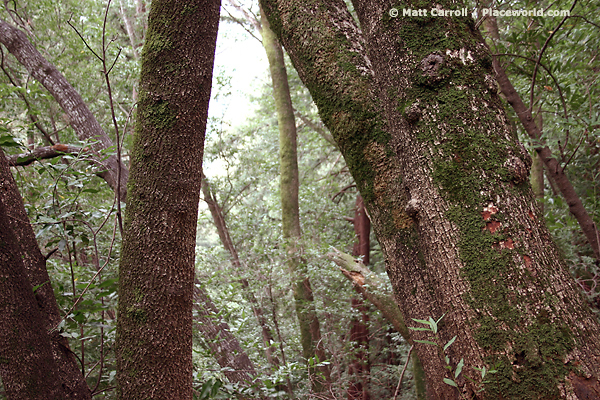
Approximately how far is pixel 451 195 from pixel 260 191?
861cm

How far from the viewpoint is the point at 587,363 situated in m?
1.18

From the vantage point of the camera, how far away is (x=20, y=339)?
162 cm

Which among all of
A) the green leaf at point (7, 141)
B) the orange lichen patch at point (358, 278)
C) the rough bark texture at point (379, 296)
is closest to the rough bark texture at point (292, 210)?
the rough bark texture at point (379, 296)

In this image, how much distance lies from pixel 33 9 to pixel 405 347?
7.76 metres

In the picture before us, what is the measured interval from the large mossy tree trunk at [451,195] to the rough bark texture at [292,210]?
11.2 ft

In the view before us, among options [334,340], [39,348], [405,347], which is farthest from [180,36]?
[405,347]

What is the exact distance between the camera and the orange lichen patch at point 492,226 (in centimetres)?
133

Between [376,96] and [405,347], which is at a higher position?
[376,96]

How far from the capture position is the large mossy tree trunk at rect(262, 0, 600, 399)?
122cm

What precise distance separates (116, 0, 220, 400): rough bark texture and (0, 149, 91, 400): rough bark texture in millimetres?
392

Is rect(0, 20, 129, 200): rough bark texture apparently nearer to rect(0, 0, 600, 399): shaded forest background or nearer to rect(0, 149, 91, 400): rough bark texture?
rect(0, 0, 600, 399): shaded forest background

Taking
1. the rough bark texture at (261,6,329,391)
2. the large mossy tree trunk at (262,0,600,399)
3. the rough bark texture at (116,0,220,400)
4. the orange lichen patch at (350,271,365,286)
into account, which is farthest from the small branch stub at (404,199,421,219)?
the rough bark texture at (261,6,329,391)

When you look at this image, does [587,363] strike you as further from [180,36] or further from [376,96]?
[180,36]

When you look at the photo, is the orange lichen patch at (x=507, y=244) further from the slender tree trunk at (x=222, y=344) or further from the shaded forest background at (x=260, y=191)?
the slender tree trunk at (x=222, y=344)
